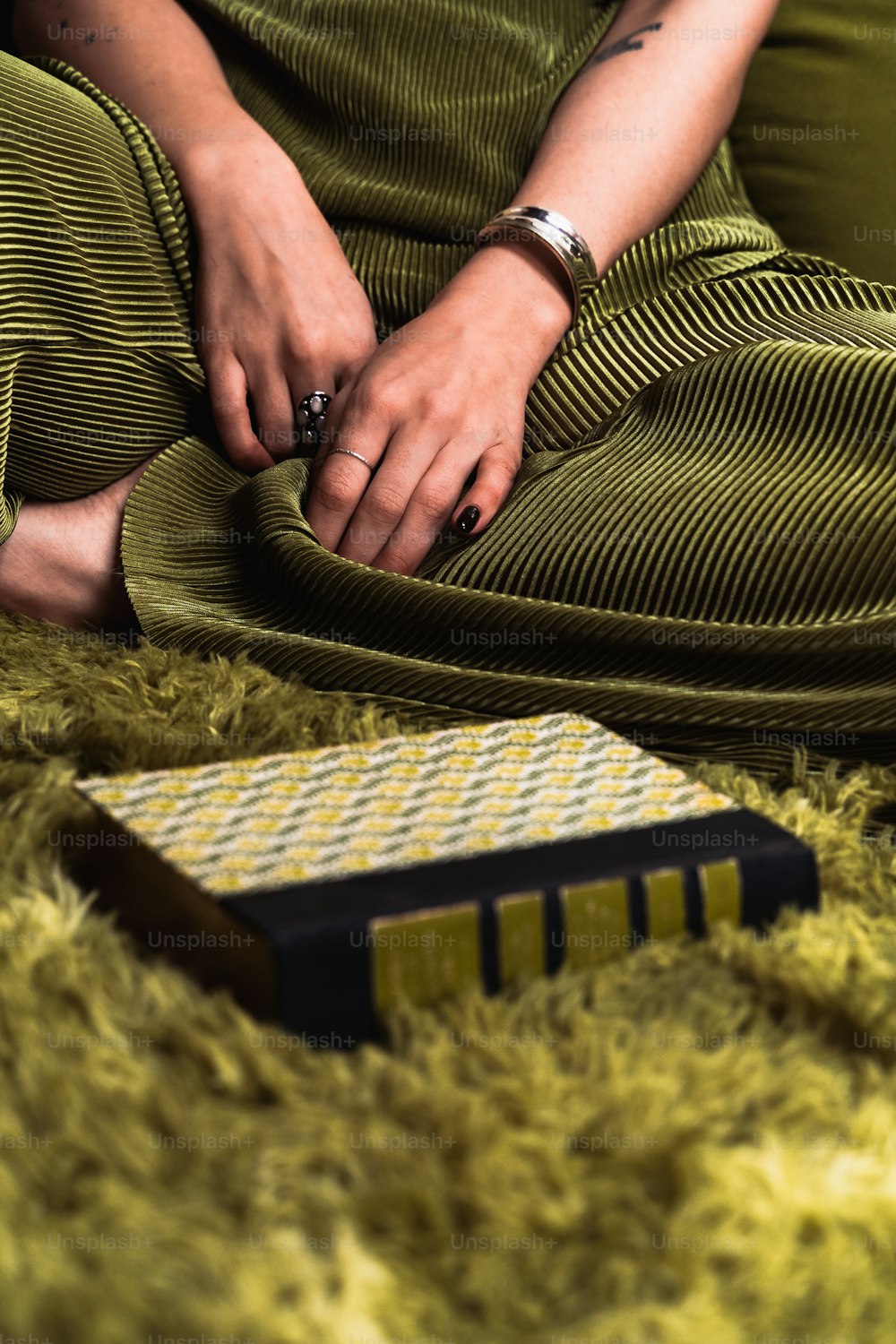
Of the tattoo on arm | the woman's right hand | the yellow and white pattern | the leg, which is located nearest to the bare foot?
the leg

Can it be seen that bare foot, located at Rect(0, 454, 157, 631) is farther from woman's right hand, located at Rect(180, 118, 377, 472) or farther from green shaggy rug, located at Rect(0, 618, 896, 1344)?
green shaggy rug, located at Rect(0, 618, 896, 1344)

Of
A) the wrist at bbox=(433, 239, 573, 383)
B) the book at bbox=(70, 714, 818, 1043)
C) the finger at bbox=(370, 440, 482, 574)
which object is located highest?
the wrist at bbox=(433, 239, 573, 383)

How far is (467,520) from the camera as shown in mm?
753

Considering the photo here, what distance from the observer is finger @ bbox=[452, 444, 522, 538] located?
2.47 ft

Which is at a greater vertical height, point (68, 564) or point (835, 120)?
point (835, 120)

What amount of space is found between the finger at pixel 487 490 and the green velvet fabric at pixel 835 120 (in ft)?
1.54

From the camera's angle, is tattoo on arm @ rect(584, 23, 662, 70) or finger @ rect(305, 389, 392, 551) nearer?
finger @ rect(305, 389, 392, 551)

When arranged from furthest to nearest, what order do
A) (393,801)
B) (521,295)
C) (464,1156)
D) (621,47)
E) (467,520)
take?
1. (621,47)
2. (521,295)
3. (467,520)
4. (393,801)
5. (464,1156)

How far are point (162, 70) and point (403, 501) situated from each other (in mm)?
428

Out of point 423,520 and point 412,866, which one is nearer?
point 412,866

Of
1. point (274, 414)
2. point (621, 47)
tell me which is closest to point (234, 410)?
point (274, 414)

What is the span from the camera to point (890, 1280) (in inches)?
12.5

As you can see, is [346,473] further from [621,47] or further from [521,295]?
[621,47]

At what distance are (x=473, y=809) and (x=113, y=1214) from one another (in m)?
0.20
